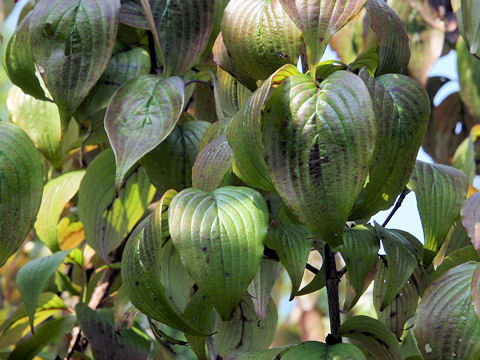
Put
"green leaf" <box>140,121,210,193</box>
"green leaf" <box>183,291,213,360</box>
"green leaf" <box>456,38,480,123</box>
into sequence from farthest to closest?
1. "green leaf" <box>456,38,480,123</box>
2. "green leaf" <box>140,121,210,193</box>
3. "green leaf" <box>183,291,213,360</box>

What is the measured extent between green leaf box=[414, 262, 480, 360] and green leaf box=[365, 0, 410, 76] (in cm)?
16

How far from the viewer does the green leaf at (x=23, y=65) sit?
60 centimetres

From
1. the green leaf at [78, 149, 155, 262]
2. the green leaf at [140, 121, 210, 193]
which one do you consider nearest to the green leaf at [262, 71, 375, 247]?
the green leaf at [140, 121, 210, 193]

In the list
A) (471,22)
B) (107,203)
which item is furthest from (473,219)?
(107,203)

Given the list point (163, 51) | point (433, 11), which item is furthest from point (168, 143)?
point (433, 11)

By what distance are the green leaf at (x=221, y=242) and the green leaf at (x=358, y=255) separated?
9 centimetres

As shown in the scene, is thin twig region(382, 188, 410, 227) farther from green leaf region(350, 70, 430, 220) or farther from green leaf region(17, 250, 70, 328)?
green leaf region(17, 250, 70, 328)

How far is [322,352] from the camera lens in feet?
1.42

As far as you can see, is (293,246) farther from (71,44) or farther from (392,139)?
(71,44)

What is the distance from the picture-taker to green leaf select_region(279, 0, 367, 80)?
413mm

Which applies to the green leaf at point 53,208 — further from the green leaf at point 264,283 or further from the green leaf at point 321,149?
the green leaf at point 321,149

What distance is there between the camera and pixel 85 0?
0.58 meters

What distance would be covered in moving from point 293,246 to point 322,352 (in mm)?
77

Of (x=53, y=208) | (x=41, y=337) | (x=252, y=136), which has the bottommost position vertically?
(x=41, y=337)
